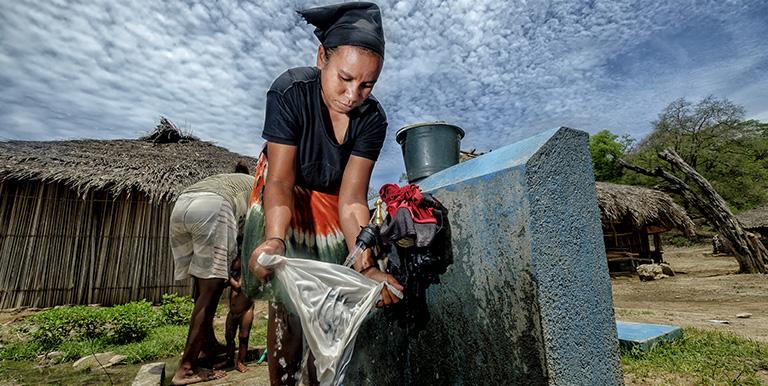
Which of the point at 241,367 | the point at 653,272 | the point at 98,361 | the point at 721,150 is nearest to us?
the point at 241,367

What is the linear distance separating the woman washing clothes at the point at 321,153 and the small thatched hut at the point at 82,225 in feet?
23.2

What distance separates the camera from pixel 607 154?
Answer: 32.8 m

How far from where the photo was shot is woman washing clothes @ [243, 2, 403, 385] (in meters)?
1.69

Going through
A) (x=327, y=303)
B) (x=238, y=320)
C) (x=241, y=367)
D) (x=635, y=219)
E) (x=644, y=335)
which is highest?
(x=635, y=219)

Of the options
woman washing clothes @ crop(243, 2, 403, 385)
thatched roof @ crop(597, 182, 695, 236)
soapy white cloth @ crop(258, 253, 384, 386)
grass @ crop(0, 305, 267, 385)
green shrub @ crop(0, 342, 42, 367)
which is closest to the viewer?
soapy white cloth @ crop(258, 253, 384, 386)

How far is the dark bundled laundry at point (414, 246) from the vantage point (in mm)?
1853

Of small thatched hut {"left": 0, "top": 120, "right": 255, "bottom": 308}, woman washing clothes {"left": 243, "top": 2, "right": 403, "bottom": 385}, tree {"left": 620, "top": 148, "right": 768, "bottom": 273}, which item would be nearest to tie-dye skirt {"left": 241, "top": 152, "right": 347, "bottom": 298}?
woman washing clothes {"left": 243, "top": 2, "right": 403, "bottom": 385}

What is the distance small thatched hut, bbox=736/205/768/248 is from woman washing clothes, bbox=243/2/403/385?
22.9 m

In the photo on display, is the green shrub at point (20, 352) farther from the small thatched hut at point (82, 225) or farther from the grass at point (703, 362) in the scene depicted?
the grass at point (703, 362)

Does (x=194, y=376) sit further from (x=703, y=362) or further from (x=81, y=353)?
(x=703, y=362)

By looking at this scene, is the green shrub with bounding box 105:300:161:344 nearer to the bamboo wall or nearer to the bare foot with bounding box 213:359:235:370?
the bare foot with bounding box 213:359:235:370

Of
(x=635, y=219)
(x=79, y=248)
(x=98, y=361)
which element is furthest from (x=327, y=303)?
(x=635, y=219)

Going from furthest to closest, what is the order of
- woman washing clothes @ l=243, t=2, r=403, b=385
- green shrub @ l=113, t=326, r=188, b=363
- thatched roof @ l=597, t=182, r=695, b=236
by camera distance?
thatched roof @ l=597, t=182, r=695, b=236
green shrub @ l=113, t=326, r=188, b=363
woman washing clothes @ l=243, t=2, r=403, b=385

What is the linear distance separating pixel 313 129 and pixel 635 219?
582 inches
